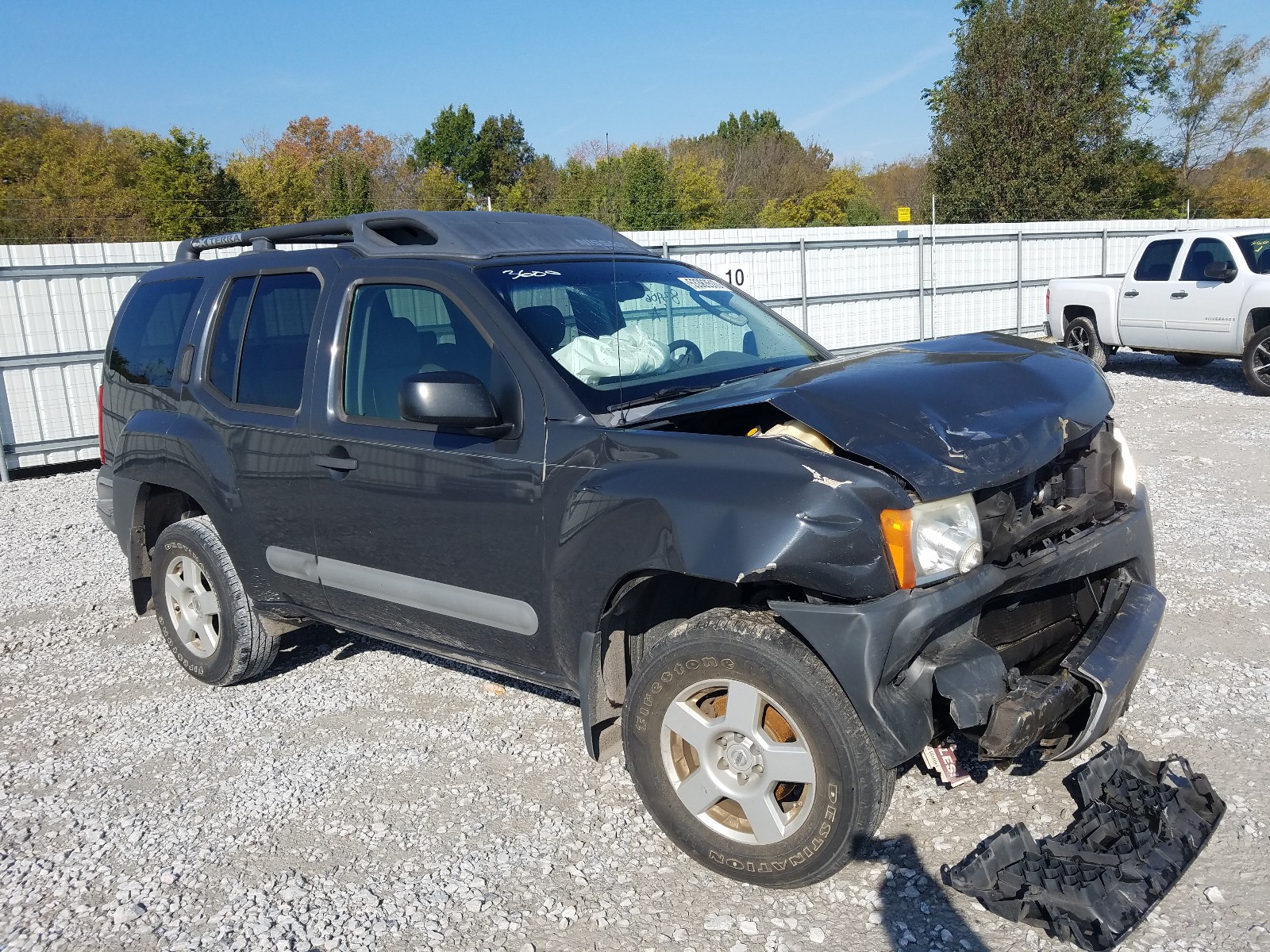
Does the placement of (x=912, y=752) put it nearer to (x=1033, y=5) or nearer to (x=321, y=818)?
(x=321, y=818)

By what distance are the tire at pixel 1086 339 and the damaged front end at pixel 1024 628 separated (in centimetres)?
1173

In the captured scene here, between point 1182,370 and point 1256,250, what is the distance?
2516 millimetres

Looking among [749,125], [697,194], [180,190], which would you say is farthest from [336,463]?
[749,125]

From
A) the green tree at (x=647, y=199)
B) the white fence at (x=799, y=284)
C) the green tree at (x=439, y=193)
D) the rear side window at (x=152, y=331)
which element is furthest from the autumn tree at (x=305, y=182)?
the rear side window at (x=152, y=331)

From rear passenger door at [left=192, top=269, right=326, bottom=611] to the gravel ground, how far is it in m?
0.78

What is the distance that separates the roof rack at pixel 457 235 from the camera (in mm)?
4160

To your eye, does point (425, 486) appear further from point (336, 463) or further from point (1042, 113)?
point (1042, 113)

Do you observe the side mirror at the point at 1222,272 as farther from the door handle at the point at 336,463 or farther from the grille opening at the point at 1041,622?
the door handle at the point at 336,463

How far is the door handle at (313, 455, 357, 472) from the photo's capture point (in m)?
3.96

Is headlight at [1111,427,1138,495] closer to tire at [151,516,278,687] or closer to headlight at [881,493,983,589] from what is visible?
headlight at [881,493,983,589]

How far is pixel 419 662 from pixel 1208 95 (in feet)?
156

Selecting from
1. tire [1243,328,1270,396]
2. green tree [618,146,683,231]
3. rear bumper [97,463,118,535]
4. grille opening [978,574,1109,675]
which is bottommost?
tire [1243,328,1270,396]

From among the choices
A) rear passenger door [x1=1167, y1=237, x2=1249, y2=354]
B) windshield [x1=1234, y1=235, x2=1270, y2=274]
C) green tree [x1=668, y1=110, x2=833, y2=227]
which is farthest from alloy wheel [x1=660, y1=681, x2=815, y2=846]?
green tree [x1=668, y1=110, x2=833, y2=227]

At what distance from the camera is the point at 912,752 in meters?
2.79
